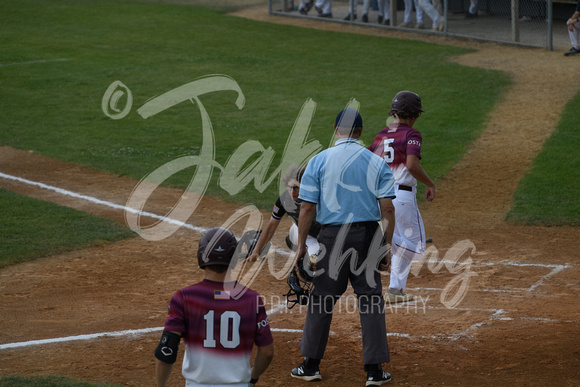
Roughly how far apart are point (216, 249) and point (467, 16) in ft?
69.9

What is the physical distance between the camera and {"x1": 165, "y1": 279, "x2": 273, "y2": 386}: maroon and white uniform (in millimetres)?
4281

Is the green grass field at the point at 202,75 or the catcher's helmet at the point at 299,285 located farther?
the green grass field at the point at 202,75

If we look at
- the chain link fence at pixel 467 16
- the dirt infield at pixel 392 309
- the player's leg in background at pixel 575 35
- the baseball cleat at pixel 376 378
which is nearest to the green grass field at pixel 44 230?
the dirt infield at pixel 392 309

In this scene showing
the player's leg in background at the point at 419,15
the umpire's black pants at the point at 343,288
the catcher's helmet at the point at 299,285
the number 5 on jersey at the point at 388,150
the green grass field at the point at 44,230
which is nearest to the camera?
the umpire's black pants at the point at 343,288

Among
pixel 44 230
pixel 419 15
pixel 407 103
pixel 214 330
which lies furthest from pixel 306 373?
pixel 419 15

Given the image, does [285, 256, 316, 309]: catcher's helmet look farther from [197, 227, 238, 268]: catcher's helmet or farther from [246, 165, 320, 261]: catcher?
[197, 227, 238, 268]: catcher's helmet

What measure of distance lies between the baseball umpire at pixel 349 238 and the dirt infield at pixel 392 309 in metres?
0.37

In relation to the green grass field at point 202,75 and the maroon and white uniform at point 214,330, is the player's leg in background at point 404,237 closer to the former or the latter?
the maroon and white uniform at point 214,330

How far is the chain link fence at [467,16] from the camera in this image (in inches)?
824

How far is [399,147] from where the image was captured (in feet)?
24.8

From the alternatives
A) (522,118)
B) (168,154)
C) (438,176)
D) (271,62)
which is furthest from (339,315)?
(271,62)

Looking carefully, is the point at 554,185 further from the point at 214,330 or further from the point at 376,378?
the point at 214,330

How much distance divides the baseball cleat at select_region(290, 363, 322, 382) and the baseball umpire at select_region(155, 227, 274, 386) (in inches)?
72.8

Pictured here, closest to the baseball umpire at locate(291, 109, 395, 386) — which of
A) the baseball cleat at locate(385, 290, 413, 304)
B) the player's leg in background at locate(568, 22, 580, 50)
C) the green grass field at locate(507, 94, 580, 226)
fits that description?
the baseball cleat at locate(385, 290, 413, 304)
